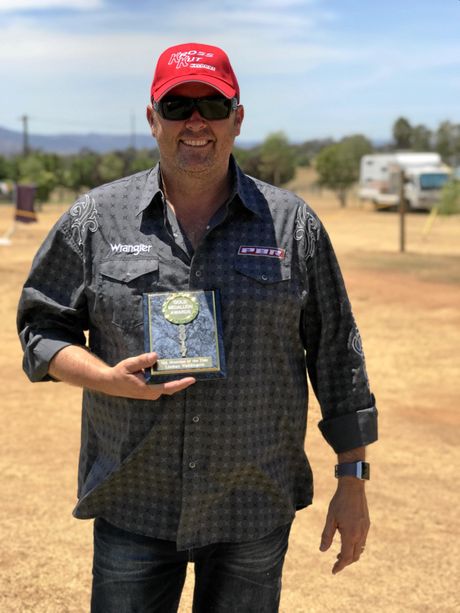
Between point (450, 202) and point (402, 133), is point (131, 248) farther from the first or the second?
point (402, 133)

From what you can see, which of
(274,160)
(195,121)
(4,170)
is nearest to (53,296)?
(195,121)

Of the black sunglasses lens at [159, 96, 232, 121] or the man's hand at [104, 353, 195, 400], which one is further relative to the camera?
the black sunglasses lens at [159, 96, 232, 121]

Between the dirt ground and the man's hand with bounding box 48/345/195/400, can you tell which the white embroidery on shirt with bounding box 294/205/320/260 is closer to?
the man's hand with bounding box 48/345/195/400

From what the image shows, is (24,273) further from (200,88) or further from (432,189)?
(432,189)

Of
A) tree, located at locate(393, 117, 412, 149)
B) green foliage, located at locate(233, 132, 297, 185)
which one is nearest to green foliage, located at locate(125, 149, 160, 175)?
green foliage, located at locate(233, 132, 297, 185)

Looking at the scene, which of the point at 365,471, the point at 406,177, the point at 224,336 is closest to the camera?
the point at 224,336

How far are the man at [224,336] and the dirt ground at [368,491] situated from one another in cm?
108

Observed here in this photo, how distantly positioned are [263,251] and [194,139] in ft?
0.96

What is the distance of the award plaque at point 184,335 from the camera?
1772 millimetres

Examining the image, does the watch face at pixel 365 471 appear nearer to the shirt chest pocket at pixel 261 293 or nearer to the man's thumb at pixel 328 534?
the man's thumb at pixel 328 534

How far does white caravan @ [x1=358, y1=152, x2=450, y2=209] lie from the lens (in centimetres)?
3170

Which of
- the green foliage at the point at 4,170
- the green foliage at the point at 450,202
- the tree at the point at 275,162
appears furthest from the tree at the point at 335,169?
the green foliage at the point at 450,202

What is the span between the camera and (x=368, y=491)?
479 centimetres

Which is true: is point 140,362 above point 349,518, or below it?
above
